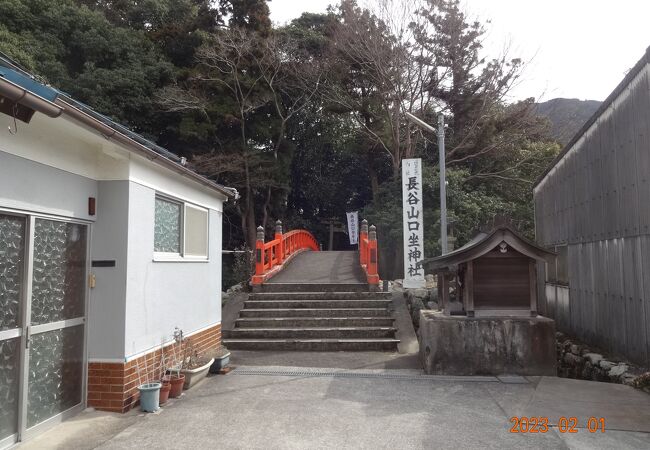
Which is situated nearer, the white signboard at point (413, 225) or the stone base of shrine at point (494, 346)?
the stone base of shrine at point (494, 346)

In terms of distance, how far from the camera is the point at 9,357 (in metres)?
3.87

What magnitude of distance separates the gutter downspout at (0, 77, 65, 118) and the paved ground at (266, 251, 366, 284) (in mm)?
9052

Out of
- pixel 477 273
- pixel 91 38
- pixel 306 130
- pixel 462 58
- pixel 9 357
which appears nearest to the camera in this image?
pixel 9 357

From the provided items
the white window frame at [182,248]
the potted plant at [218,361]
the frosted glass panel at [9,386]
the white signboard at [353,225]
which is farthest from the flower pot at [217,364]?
the white signboard at [353,225]

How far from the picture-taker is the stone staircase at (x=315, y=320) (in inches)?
359

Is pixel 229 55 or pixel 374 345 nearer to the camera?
pixel 374 345

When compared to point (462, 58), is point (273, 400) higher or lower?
lower

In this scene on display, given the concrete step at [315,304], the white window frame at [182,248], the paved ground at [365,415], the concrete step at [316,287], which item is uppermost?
the white window frame at [182,248]

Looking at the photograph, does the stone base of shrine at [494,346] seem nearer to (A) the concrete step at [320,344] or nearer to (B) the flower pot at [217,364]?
(A) the concrete step at [320,344]

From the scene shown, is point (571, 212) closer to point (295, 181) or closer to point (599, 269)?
point (599, 269)

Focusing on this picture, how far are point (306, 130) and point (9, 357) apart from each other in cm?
2290

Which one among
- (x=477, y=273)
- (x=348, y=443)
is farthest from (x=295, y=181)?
(x=348, y=443)

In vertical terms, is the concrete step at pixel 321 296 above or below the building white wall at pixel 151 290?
below

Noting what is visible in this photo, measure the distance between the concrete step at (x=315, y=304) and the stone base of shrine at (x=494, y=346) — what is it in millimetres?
4035
